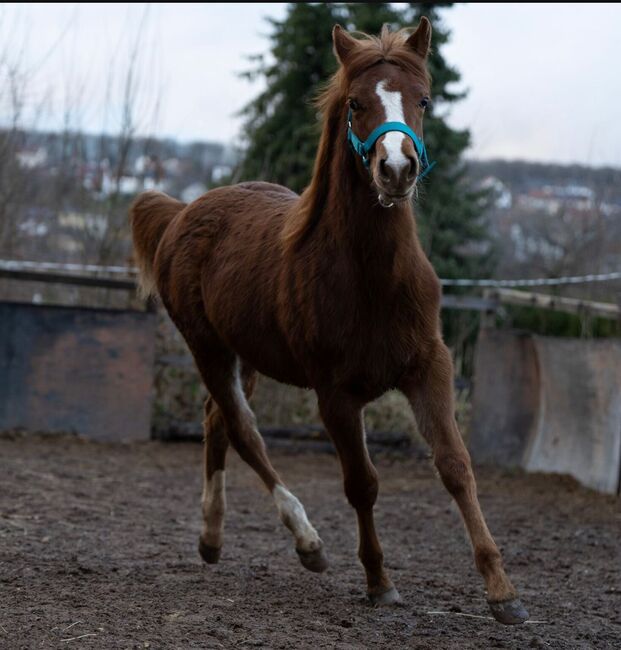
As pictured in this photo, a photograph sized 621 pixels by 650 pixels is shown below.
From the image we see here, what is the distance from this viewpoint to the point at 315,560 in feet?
15.9

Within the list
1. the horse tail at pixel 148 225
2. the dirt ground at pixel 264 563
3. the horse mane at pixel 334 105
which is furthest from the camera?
the horse tail at pixel 148 225

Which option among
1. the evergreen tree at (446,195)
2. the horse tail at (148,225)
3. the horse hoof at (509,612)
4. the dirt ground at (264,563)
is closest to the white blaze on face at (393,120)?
the horse hoof at (509,612)

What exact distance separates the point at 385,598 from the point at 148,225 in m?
2.97

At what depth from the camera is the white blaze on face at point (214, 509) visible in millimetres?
5441

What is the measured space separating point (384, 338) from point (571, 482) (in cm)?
510

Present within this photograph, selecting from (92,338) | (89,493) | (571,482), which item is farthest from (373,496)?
(92,338)

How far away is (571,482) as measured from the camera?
8.75 meters

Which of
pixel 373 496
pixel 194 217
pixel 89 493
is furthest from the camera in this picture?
pixel 89 493

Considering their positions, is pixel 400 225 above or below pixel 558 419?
above

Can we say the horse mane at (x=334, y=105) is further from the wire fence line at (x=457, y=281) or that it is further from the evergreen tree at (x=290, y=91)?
the evergreen tree at (x=290, y=91)

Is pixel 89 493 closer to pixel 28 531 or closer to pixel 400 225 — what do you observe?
pixel 28 531

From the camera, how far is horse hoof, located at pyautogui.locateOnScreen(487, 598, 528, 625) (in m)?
3.77

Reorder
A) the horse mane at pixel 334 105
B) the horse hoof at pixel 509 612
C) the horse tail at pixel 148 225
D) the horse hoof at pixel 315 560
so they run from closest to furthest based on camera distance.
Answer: the horse hoof at pixel 509 612, the horse mane at pixel 334 105, the horse hoof at pixel 315 560, the horse tail at pixel 148 225

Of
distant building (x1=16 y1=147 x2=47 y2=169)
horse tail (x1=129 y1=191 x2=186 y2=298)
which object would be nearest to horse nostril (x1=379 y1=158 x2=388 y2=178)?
horse tail (x1=129 y1=191 x2=186 y2=298)
